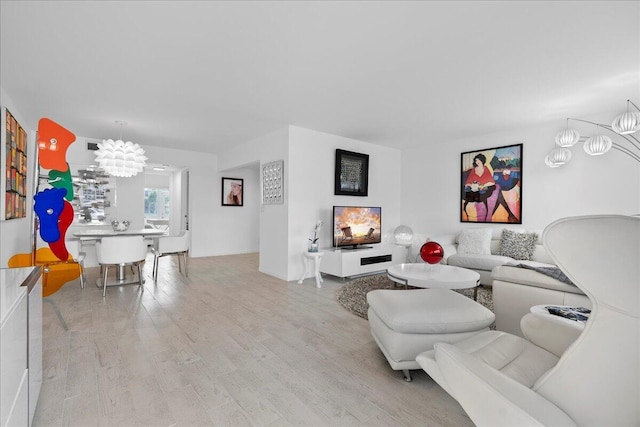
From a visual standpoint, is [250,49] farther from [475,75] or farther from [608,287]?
[608,287]

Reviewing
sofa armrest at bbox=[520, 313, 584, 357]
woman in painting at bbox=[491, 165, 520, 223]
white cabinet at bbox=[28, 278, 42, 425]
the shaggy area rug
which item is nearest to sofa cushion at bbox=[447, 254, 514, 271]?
the shaggy area rug

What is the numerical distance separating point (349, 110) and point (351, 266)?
225cm

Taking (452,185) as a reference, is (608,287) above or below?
below

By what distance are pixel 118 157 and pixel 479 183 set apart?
18.9 feet

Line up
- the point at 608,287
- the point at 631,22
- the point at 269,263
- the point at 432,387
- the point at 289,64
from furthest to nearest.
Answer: the point at 269,263, the point at 289,64, the point at 631,22, the point at 432,387, the point at 608,287

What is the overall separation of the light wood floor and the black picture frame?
241 cm

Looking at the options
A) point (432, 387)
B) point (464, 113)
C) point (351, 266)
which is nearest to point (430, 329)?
point (432, 387)

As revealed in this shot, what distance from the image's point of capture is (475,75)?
302 centimetres

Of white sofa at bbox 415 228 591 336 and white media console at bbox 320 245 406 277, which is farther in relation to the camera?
white media console at bbox 320 245 406 277

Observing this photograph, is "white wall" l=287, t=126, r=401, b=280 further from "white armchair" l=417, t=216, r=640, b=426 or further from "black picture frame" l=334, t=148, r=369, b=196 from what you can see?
"white armchair" l=417, t=216, r=640, b=426

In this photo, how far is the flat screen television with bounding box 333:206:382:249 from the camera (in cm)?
490

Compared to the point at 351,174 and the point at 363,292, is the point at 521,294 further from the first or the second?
the point at 351,174

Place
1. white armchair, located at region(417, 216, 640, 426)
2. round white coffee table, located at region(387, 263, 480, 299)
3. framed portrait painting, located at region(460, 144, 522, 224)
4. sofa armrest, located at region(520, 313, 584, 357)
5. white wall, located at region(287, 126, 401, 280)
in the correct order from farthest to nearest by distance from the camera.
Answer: framed portrait painting, located at region(460, 144, 522, 224) < white wall, located at region(287, 126, 401, 280) < round white coffee table, located at region(387, 263, 480, 299) < sofa armrest, located at region(520, 313, 584, 357) < white armchair, located at region(417, 216, 640, 426)

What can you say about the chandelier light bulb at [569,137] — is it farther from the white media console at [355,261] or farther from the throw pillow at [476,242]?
the white media console at [355,261]
